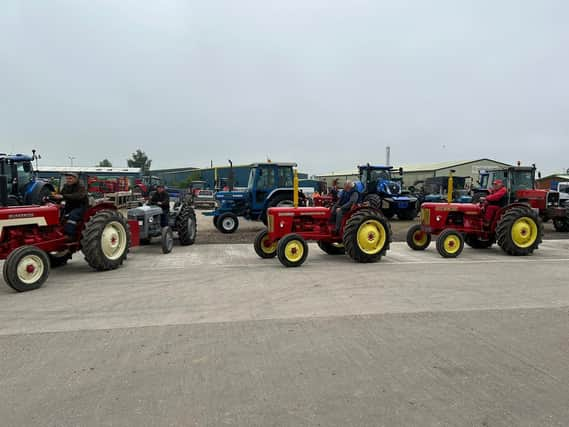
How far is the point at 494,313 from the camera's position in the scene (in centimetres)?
511

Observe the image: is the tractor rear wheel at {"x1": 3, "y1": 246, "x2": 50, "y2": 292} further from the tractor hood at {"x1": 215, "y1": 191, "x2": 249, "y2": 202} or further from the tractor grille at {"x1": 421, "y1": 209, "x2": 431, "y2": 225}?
the tractor hood at {"x1": 215, "y1": 191, "x2": 249, "y2": 202}

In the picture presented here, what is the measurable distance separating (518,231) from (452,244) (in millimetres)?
1562

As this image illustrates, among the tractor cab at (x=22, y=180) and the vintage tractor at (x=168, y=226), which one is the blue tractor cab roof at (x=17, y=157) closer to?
the tractor cab at (x=22, y=180)

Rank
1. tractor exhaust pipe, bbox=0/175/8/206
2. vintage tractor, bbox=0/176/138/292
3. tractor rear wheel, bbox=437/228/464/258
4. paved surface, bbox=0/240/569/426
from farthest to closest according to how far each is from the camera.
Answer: tractor rear wheel, bbox=437/228/464/258 < tractor exhaust pipe, bbox=0/175/8/206 < vintage tractor, bbox=0/176/138/292 < paved surface, bbox=0/240/569/426

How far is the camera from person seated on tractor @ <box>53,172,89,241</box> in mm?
7578

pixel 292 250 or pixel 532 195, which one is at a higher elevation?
pixel 532 195

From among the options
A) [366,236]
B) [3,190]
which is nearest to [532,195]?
[366,236]

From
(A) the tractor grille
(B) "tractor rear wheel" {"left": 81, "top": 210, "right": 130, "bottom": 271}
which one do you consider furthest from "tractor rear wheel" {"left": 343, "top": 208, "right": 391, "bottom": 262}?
(B) "tractor rear wheel" {"left": 81, "top": 210, "right": 130, "bottom": 271}

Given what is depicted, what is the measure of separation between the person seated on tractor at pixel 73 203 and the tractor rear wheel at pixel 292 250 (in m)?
3.54

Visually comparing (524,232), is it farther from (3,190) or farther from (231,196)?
(3,190)

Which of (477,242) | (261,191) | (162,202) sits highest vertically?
(261,191)

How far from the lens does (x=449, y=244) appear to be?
30.6 feet

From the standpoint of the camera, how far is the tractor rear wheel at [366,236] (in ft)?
27.9

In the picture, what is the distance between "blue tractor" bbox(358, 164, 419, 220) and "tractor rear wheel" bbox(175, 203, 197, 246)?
8951mm
